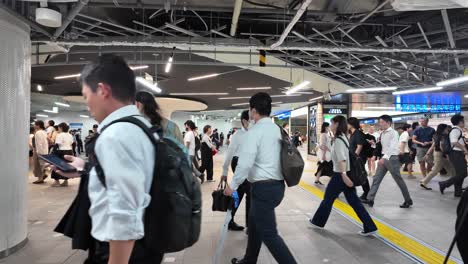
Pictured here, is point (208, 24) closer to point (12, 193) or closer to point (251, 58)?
point (251, 58)

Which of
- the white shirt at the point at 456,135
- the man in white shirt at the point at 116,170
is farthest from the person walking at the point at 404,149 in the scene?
the man in white shirt at the point at 116,170

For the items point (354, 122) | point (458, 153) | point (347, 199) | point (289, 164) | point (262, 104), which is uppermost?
point (262, 104)

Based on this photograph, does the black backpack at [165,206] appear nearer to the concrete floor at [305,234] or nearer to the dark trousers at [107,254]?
the dark trousers at [107,254]

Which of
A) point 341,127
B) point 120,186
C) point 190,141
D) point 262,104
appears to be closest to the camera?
point 120,186

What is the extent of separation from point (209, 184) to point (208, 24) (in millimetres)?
4066

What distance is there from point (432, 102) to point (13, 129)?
1976 cm

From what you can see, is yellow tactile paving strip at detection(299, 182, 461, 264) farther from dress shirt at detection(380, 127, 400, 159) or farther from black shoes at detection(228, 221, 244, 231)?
black shoes at detection(228, 221, 244, 231)

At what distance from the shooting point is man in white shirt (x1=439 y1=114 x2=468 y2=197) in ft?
22.4

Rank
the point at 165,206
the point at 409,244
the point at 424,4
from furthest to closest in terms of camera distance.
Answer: the point at 424,4, the point at 409,244, the point at 165,206

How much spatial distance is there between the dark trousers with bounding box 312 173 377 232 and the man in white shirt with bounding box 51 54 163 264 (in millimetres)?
3501

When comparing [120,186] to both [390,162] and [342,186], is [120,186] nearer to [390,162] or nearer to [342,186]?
[342,186]

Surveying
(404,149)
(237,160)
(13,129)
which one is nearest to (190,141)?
(237,160)

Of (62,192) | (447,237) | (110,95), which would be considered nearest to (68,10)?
(62,192)

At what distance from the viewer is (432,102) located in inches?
727
